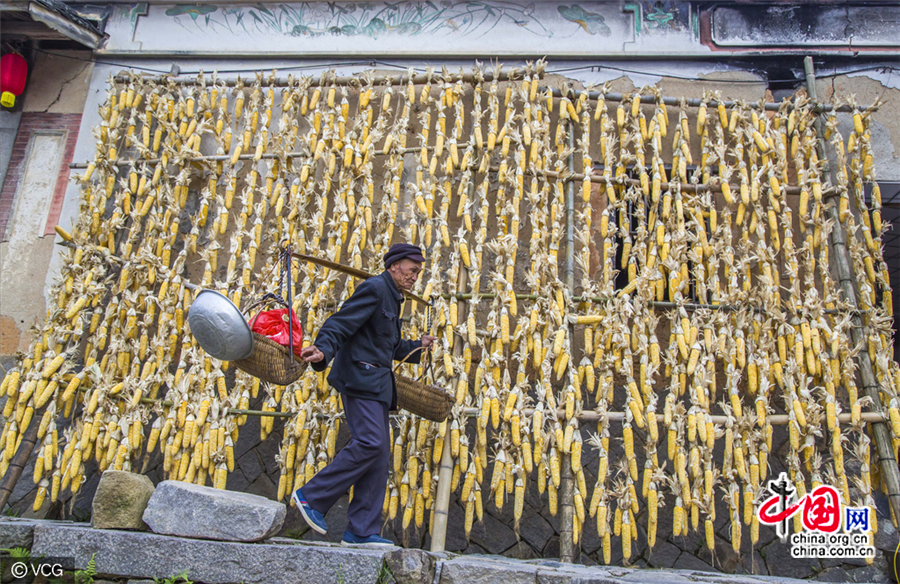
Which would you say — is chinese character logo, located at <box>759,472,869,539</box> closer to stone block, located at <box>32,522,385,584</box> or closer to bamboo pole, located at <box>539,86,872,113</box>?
stone block, located at <box>32,522,385,584</box>

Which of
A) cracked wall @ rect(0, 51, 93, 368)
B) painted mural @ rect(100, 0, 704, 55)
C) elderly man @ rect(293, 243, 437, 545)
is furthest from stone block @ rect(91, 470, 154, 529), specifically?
painted mural @ rect(100, 0, 704, 55)

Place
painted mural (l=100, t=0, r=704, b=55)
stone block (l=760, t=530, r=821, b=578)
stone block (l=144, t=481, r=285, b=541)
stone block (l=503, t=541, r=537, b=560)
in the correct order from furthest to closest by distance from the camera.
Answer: painted mural (l=100, t=0, r=704, b=55), stone block (l=503, t=541, r=537, b=560), stone block (l=760, t=530, r=821, b=578), stone block (l=144, t=481, r=285, b=541)

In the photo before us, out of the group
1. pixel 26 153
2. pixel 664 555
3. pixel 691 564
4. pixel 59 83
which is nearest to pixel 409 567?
pixel 664 555

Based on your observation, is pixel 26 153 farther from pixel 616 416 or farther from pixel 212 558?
pixel 616 416

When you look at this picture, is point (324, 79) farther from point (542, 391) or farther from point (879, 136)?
point (879, 136)

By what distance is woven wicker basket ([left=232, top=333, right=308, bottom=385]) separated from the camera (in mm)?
3395

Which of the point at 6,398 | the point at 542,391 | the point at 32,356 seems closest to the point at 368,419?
the point at 542,391

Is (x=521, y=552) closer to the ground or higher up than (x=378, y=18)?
closer to the ground

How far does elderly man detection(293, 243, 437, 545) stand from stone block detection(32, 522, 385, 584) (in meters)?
0.35

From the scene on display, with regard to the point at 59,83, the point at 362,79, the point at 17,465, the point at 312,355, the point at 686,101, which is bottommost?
the point at 17,465

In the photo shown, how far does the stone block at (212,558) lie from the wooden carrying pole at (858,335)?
11.2 ft

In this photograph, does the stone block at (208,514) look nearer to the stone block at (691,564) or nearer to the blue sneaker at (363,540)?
the blue sneaker at (363,540)

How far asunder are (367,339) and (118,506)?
1.52 metres

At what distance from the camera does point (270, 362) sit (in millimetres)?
3438
